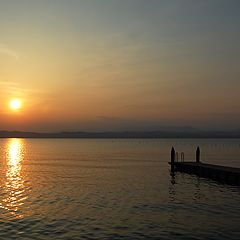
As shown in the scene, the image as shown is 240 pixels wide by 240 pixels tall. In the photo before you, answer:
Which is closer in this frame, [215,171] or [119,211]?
[119,211]

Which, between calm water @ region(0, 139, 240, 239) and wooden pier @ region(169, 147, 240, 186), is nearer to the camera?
calm water @ region(0, 139, 240, 239)

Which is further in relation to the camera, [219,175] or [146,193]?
[219,175]

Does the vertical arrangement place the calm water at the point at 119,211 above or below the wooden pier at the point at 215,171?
below

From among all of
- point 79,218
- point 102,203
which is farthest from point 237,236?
point 102,203

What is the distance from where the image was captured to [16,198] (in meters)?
31.0

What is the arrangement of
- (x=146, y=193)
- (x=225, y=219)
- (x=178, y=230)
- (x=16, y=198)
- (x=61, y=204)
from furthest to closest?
(x=146, y=193) → (x=16, y=198) → (x=61, y=204) → (x=225, y=219) → (x=178, y=230)

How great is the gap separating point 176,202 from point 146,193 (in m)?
4.86

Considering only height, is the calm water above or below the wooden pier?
below

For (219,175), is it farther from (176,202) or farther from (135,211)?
(135,211)

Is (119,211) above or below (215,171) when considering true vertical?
below

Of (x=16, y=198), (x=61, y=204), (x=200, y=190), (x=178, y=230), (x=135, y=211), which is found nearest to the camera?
(x=178, y=230)

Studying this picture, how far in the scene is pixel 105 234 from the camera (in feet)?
→ 63.5

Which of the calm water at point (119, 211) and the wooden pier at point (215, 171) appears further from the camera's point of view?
the wooden pier at point (215, 171)

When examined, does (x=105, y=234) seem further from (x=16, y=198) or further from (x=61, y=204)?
(x=16, y=198)
